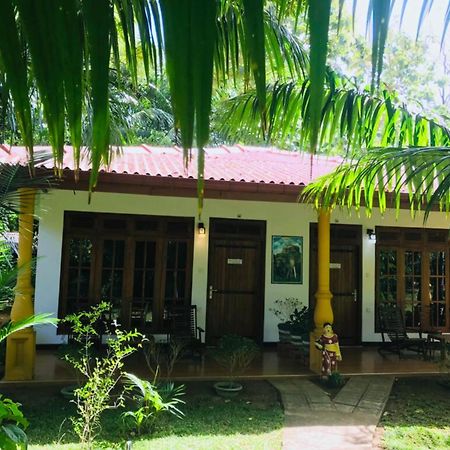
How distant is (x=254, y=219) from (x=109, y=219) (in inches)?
112

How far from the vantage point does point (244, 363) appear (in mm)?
6438

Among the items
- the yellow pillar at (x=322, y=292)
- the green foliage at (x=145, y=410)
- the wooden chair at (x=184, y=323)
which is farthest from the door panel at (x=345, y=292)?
the green foliage at (x=145, y=410)

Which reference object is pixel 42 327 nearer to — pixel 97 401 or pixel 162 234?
pixel 162 234

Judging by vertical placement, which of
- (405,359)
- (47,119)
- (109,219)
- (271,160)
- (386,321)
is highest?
(271,160)

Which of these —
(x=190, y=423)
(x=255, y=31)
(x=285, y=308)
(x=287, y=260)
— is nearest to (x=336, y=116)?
(x=255, y=31)

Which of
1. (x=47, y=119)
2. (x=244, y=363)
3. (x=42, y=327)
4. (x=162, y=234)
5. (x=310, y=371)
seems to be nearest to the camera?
(x=47, y=119)

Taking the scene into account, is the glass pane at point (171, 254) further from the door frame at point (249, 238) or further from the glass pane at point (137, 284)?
the door frame at point (249, 238)

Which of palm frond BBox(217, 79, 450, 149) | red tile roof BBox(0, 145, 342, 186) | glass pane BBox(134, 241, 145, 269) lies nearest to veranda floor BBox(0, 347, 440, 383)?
glass pane BBox(134, 241, 145, 269)

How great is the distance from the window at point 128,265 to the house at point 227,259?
0.02 meters

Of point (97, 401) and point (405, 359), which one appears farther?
point (405, 359)

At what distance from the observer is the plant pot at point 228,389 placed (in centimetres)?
599

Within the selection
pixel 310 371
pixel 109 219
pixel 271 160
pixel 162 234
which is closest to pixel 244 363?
pixel 310 371

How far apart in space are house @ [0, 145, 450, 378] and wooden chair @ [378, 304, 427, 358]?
479mm

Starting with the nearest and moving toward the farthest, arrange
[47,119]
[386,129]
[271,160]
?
[47,119] < [386,129] < [271,160]
